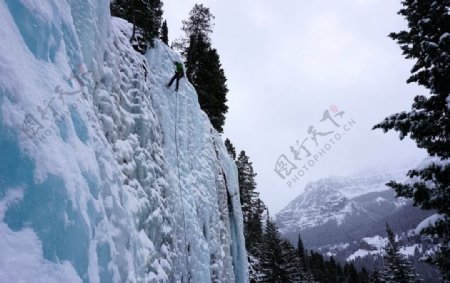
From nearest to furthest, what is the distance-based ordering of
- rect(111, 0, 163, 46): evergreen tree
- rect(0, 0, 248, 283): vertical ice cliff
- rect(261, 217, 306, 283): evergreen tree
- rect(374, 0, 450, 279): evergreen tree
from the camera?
rect(0, 0, 248, 283): vertical ice cliff → rect(374, 0, 450, 279): evergreen tree → rect(111, 0, 163, 46): evergreen tree → rect(261, 217, 306, 283): evergreen tree

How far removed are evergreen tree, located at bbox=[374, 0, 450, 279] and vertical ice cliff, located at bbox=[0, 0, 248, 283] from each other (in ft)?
21.3

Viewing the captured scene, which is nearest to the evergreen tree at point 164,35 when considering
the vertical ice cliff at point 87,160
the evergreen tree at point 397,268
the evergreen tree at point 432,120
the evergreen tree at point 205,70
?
the evergreen tree at point 205,70

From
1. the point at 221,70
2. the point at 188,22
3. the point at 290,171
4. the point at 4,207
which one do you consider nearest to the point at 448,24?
the point at 290,171

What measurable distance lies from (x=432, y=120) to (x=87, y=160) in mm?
9144

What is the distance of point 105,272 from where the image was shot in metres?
4.91

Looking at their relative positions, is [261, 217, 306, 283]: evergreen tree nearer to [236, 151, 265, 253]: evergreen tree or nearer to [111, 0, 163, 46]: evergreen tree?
[236, 151, 265, 253]: evergreen tree

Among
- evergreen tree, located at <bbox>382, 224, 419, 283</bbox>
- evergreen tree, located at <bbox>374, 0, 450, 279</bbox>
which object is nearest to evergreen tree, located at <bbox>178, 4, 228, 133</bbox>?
evergreen tree, located at <bbox>374, 0, 450, 279</bbox>

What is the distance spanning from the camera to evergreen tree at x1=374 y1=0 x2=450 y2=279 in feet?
29.4

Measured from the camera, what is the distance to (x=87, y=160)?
4.79 m

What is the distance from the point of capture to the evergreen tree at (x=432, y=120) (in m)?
8.97

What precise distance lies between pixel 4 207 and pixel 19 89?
1.26m

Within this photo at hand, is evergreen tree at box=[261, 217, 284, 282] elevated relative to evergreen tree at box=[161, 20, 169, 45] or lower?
lower

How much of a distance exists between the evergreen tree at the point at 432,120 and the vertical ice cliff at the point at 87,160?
6.51m

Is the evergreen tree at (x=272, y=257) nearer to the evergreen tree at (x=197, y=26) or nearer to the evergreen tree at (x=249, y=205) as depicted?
the evergreen tree at (x=249, y=205)
